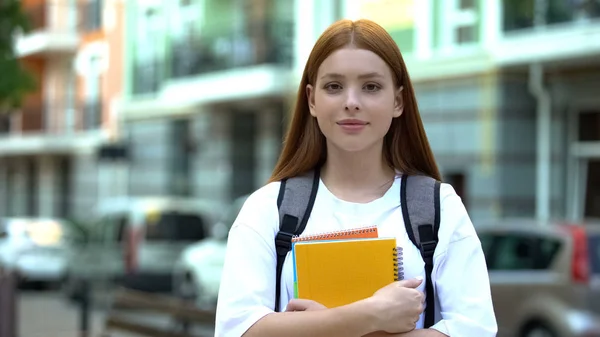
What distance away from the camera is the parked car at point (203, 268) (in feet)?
47.3

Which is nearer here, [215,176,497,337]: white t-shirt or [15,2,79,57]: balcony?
[215,176,497,337]: white t-shirt

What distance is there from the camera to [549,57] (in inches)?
571

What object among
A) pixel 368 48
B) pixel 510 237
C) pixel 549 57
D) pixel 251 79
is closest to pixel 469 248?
pixel 368 48

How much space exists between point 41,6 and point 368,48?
3143 cm

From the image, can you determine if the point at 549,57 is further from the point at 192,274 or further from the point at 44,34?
the point at 44,34

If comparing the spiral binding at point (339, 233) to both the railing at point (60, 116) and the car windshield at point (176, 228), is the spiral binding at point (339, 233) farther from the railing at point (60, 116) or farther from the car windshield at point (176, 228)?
the railing at point (60, 116)

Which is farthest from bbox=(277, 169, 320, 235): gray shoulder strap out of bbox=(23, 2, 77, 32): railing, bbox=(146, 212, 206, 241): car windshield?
bbox=(23, 2, 77, 32): railing

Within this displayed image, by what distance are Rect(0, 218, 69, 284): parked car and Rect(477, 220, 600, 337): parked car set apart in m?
12.0

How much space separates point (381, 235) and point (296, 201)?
21 centimetres

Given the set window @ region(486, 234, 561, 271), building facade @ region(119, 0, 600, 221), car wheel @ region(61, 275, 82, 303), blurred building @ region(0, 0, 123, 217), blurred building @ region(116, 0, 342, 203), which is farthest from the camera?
blurred building @ region(0, 0, 123, 217)

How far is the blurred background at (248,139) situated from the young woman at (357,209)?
116 centimetres

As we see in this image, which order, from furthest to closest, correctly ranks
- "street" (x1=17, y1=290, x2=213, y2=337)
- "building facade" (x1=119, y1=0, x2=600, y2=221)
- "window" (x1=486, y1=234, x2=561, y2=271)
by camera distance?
"building facade" (x1=119, y1=0, x2=600, y2=221), "street" (x1=17, y1=290, x2=213, y2=337), "window" (x1=486, y1=234, x2=561, y2=271)

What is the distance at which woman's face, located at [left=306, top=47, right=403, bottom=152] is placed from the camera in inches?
87.0

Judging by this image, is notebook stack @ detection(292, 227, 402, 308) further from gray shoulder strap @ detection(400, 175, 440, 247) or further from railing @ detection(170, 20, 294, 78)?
railing @ detection(170, 20, 294, 78)
